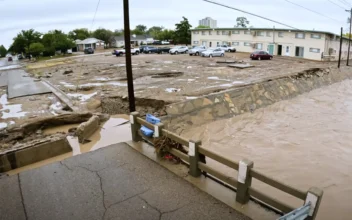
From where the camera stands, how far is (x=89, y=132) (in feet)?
31.3

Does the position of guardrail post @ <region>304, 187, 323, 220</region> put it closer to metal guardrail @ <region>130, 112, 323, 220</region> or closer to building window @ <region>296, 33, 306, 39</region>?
metal guardrail @ <region>130, 112, 323, 220</region>

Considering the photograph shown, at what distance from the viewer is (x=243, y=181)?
4773 millimetres

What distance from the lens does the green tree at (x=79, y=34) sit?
9344 cm

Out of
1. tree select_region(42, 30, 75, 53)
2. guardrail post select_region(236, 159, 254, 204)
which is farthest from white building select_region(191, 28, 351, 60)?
guardrail post select_region(236, 159, 254, 204)

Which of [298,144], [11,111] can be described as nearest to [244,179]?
[298,144]

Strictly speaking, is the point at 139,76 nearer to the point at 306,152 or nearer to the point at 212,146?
the point at 212,146

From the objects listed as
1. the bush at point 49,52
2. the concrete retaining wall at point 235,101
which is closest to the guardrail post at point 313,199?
the concrete retaining wall at point 235,101

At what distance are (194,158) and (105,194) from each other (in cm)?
197

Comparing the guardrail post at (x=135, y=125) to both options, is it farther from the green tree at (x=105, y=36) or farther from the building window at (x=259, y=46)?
the green tree at (x=105, y=36)

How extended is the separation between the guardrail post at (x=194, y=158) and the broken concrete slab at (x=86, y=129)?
4.53m

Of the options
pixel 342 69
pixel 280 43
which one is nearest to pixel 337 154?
pixel 342 69

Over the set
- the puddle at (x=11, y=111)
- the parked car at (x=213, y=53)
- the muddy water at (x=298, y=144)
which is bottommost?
the muddy water at (x=298, y=144)

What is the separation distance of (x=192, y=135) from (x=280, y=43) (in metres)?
38.7

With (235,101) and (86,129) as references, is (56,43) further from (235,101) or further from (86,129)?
(86,129)
